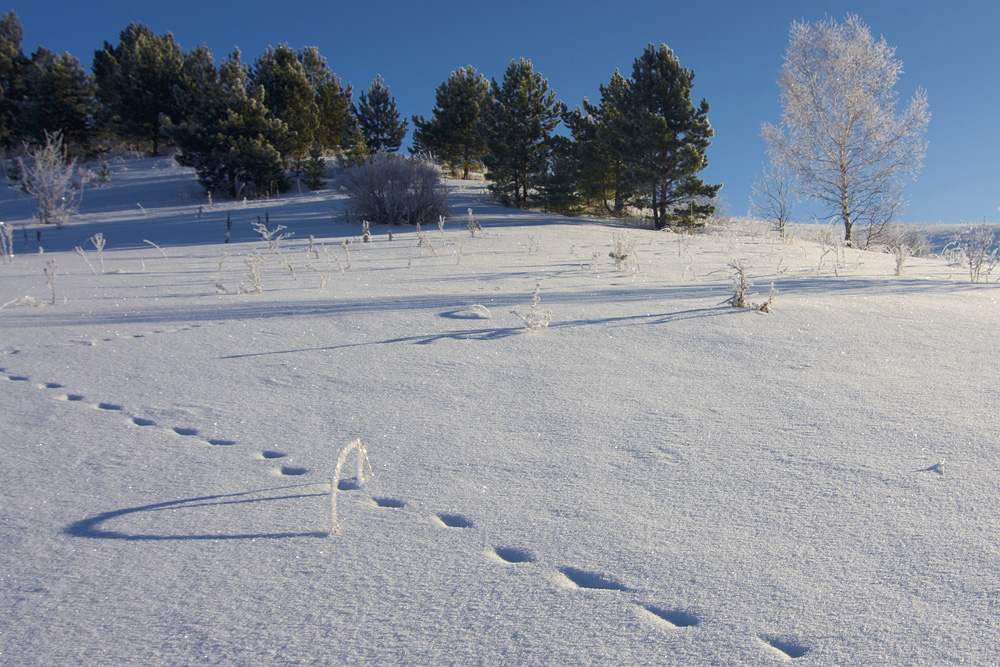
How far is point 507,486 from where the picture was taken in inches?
75.8

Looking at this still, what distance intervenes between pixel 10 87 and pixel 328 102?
17641 millimetres

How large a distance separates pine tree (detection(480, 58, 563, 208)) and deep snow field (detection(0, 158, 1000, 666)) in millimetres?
Result: 15696

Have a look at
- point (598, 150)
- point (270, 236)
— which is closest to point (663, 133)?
point (598, 150)

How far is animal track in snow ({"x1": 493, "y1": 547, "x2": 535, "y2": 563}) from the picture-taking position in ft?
5.07

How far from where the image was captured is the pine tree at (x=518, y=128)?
1866 centimetres

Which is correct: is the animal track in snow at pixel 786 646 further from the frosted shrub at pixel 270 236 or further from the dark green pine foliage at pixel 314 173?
the dark green pine foliage at pixel 314 173

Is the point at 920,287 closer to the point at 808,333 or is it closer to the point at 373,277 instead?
the point at 808,333

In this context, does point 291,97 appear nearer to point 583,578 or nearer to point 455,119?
point 455,119

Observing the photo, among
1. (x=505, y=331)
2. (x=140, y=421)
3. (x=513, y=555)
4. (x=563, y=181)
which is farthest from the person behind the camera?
(x=563, y=181)

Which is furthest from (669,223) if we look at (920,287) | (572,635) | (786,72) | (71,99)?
(71,99)

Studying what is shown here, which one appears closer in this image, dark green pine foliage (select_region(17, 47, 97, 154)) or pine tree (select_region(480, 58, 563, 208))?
pine tree (select_region(480, 58, 563, 208))

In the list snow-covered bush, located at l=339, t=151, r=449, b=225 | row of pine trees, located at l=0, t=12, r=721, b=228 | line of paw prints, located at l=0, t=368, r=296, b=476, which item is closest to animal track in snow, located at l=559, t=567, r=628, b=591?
line of paw prints, located at l=0, t=368, r=296, b=476

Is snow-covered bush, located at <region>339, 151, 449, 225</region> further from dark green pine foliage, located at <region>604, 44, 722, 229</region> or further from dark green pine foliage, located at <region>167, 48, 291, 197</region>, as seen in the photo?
dark green pine foliage, located at <region>167, 48, 291, 197</region>

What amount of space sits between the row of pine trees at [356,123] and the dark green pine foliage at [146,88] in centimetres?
6
